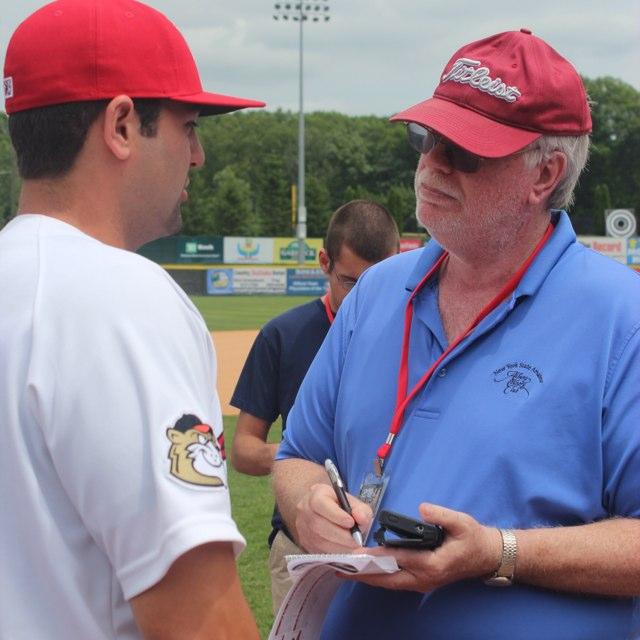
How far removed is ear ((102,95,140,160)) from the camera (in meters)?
1.96

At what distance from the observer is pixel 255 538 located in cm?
800

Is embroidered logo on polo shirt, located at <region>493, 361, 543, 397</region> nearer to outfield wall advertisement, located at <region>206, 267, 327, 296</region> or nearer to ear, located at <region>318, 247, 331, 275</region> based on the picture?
ear, located at <region>318, 247, 331, 275</region>

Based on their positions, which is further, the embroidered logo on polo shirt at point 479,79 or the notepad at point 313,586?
the embroidered logo on polo shirt at point 479,79

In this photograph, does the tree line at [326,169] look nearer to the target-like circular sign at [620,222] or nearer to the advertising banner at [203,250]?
the advertising banner at [203,250]

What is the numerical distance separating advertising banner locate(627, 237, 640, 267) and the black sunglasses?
55.7 metres

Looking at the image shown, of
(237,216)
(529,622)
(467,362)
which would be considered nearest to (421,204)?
(467,362)

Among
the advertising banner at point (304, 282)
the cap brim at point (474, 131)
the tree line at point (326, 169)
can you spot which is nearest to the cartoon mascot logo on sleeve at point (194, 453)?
the cap brim at point (474, 131)

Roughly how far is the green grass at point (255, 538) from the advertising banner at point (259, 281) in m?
34.4

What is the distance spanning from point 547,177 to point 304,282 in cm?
4304

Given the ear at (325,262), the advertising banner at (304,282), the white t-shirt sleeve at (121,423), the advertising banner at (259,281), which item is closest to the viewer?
the white t-shirt sleeve at (121,423)

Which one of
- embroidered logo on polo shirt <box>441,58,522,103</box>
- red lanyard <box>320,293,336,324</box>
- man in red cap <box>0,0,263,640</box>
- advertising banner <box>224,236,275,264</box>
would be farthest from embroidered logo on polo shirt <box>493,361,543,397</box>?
advertising banner <box>224,236,275,264</box>

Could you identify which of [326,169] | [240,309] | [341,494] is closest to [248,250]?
[240,309]

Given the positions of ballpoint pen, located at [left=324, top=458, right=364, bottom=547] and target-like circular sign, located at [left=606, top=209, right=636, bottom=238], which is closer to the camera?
ballpoint pen, located at [left=324, top=458, right=364, bottom=547]

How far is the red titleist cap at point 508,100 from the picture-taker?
272 cm
